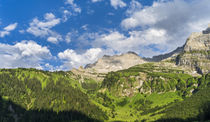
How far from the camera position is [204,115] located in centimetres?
17050
